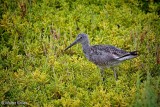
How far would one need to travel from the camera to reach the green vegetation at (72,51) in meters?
6.39

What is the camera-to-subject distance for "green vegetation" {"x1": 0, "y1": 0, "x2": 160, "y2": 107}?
6391 mm

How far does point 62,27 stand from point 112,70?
201cm

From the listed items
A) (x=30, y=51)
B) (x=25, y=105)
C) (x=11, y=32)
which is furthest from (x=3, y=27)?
(x=25, y=105)

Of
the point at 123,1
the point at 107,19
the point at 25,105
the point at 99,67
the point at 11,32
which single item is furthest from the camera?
the point at 123,1

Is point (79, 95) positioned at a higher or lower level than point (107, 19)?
lower

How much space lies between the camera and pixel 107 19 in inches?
365

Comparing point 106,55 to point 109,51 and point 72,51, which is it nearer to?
point 109,51

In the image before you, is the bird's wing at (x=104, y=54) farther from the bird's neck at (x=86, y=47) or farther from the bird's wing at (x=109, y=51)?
the bird's neck at (x=86, y=47)

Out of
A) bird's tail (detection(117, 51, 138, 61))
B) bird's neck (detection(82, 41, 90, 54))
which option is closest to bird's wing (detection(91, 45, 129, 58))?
bird's tail (detection(117, 51, 138, 61))

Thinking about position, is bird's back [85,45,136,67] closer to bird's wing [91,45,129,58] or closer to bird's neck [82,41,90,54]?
bird's wing [91,45,129,58]

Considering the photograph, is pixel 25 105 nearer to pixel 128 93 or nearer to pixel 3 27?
pixel 128 93

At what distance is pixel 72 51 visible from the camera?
26.9ft

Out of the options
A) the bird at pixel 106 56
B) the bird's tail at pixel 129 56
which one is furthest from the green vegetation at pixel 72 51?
the bird's tail at pixel 129 56

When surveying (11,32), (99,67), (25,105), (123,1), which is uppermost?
(123,1)
